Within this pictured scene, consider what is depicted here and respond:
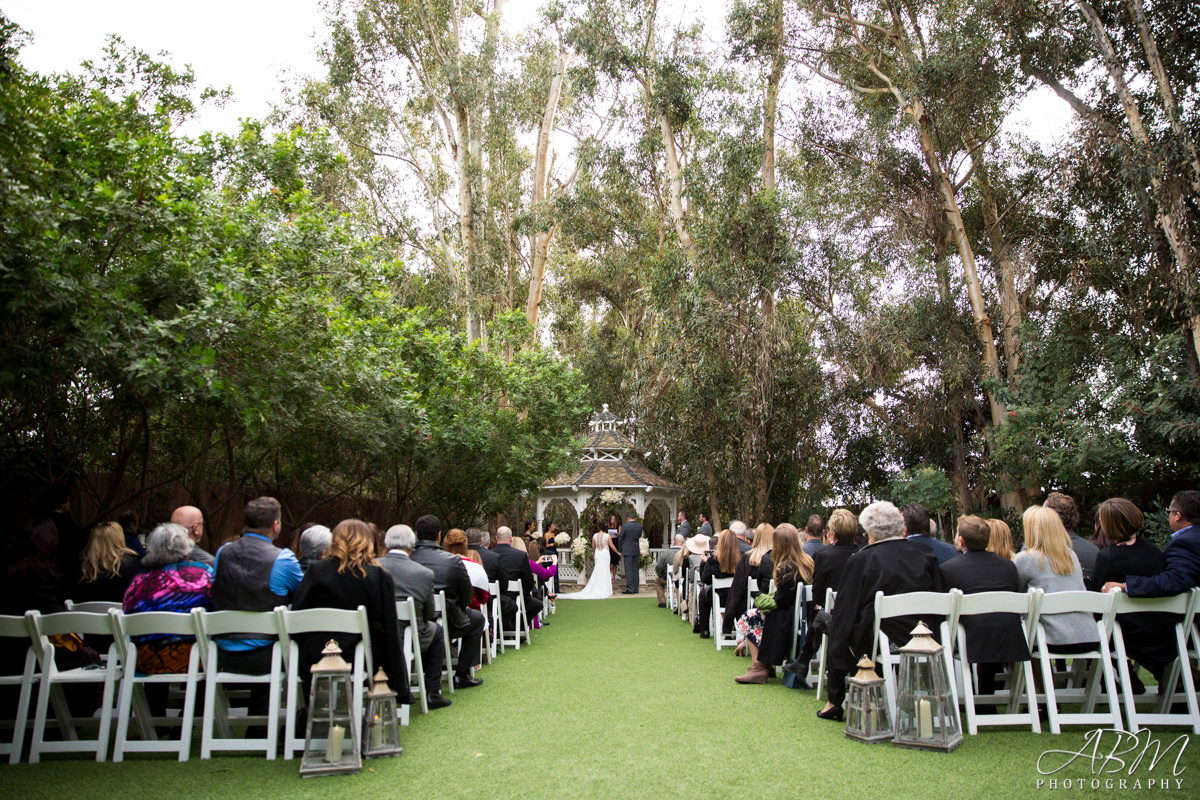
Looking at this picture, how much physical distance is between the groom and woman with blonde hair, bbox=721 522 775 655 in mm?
8305

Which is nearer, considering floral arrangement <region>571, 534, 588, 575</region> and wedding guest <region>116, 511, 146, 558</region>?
wedding guest <region>116, 511, 146, 558</region>

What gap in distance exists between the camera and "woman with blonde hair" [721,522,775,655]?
6.90 m

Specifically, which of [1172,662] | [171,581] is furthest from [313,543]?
[1172,662]

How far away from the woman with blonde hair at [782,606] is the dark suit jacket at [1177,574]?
92.7 inches

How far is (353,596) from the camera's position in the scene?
402 cm

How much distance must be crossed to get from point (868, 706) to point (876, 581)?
2.21 feet

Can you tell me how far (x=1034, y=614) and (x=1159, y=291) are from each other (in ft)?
33.1

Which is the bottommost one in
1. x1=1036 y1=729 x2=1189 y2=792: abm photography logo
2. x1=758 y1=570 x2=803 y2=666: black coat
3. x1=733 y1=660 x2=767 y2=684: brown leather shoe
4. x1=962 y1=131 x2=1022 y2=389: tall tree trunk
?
x1=733 y1=660 x2=767 y2=684: brown leather shoe

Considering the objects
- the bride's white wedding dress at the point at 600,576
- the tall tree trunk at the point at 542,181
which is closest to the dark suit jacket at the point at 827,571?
the bride's white wedding dress at the point at 600,576

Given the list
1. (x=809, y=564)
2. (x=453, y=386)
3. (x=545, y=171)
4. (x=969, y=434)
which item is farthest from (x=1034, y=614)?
(x=545, y=171)

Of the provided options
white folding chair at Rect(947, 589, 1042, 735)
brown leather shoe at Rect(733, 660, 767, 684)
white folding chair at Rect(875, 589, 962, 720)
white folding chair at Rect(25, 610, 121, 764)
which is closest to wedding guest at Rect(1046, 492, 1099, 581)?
white folding chair at Rect(947, 589, 1042, 735)

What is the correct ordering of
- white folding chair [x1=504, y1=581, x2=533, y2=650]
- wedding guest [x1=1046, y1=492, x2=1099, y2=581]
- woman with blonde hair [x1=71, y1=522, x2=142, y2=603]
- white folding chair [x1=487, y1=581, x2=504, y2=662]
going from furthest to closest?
1. white folding chair [x1=504, y1=581, x2=533, y2=650]
2. white folding chair [x1=487, y1=581, x2=504, y2=662]
3. wedding guest [x1=1046, y1=492, x2=1099, y2=581]
4. woman with blonde hair [x1=71, y1=522, x2=142, y2=603]

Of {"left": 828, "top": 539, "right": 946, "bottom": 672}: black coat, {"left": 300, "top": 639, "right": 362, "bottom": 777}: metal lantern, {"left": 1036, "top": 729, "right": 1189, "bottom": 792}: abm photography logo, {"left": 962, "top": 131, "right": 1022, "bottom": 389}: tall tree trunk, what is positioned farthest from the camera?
{"left": 962, "top": 131, "right": 1022, "bottom": 389}: tall tree trunk

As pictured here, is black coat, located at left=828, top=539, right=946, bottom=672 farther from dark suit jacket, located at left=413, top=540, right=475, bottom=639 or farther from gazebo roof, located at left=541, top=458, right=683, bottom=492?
gazebo roof, located at left=541, top=458, right=683, bottom=492
